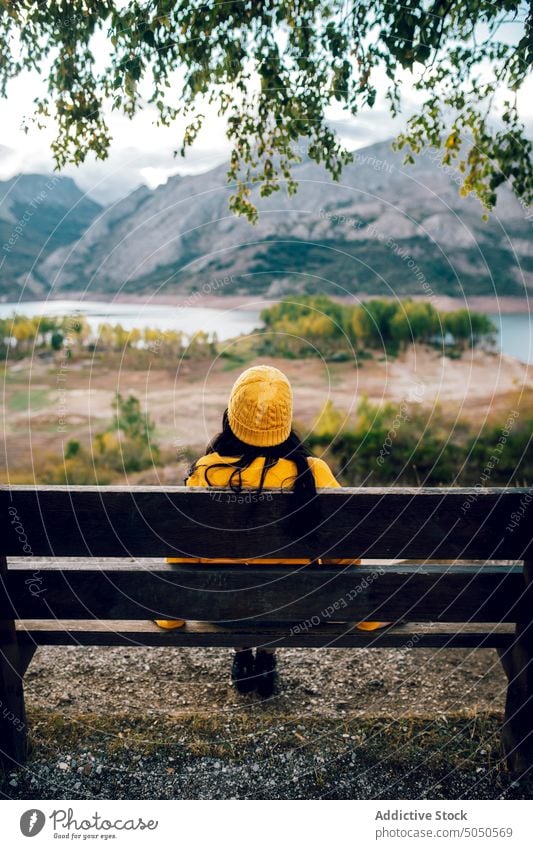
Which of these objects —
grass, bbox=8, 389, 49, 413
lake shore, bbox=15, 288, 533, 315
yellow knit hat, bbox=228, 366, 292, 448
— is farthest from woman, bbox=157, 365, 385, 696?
grass, bbox=8, 389, 49, 413

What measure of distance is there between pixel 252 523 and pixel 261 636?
22.7 inches

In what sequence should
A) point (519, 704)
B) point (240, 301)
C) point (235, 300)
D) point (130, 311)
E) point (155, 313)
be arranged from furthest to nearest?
point (235, 300)
point (240, 301)
point (155, 313)
point (130, 311)
point (519, 704)

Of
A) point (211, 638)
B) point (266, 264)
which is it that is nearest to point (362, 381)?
point (266, 264)

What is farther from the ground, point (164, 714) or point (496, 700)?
point (496, 700)

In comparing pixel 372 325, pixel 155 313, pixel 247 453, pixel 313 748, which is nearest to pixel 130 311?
pixel 155 313

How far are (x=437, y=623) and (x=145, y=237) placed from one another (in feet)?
16.8

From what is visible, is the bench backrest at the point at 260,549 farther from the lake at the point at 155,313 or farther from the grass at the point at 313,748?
the lake at the point at 155,313

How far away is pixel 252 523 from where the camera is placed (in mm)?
2270

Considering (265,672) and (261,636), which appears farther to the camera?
(265,672)

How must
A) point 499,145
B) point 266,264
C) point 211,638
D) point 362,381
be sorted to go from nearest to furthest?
point 211,638 → point 499,145 → point 266,264 → point 362,381

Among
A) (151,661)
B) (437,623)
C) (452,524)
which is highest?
(452,524)

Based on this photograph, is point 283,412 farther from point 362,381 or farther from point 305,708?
point 362,381

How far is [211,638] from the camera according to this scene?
2592 millimetres

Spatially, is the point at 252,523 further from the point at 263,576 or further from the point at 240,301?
the point at 240,301
